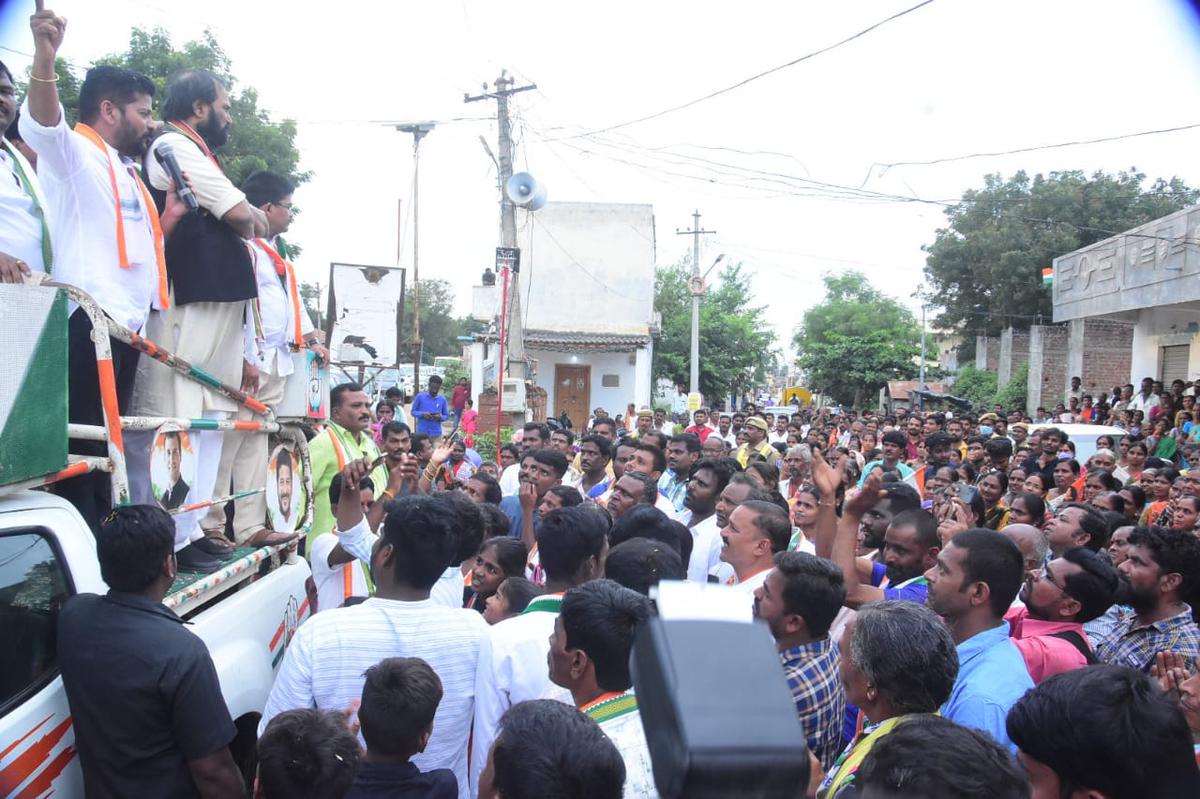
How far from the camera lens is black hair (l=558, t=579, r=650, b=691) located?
250cm

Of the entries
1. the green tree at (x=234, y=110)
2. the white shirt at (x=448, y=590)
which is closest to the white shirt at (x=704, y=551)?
the white shirt at (x=448, y=590)

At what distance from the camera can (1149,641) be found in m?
3.72

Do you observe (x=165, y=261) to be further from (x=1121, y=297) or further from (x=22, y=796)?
(x=1121, y=297)

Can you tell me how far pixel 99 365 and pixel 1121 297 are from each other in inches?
704

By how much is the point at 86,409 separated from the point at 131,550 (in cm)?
105

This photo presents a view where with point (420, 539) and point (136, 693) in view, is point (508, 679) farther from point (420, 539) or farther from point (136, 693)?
point (136, 693)

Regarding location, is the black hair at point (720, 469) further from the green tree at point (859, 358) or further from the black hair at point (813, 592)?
the green tree at point (859, 358)

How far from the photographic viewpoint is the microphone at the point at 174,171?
12.8 feet

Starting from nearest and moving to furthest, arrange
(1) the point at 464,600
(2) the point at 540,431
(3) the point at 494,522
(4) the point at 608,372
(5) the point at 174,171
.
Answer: (5) the point at 174,171 < (1) the point at 464,600 < (3) the point at 494,522 < (2) the point at 540,431 < (4) the point at 608,372

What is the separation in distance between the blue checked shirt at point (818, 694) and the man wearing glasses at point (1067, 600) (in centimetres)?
96

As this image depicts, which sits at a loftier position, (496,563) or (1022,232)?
(1022,232)

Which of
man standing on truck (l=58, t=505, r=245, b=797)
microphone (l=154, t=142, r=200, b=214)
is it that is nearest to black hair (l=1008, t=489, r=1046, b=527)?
man standing on truck (l=58, t=505, r=245, b=797)

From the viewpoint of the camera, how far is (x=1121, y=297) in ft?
54.5

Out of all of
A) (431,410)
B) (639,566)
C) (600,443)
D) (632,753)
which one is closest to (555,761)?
(632,753)
